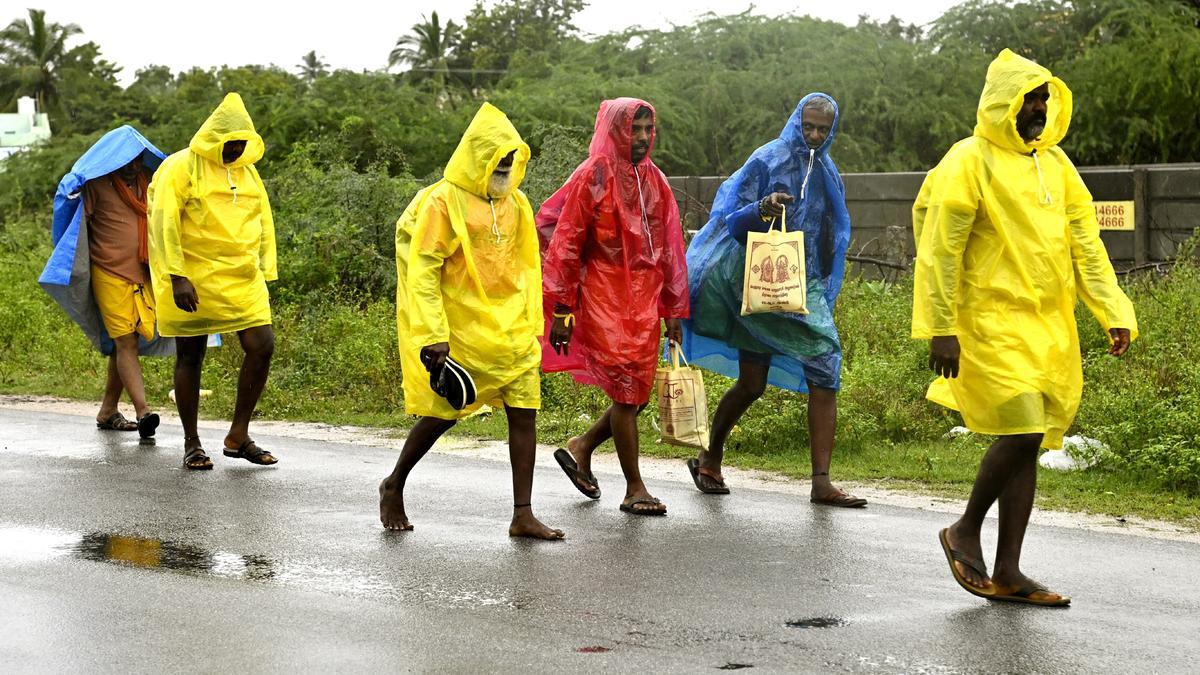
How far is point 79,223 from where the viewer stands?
36.0 feet

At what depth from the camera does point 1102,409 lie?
959cm

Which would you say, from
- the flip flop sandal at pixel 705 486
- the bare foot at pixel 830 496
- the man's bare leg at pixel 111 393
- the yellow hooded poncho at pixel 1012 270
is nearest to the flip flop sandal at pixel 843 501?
the bare foot at pixel 830 496

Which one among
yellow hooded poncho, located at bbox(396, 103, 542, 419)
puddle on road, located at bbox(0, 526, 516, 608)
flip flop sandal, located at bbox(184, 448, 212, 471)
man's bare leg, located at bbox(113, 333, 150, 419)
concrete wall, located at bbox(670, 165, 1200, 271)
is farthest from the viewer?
concrete wall, located at bbox(670, 165, 1200, 271)

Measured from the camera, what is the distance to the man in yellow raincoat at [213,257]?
31.1ft

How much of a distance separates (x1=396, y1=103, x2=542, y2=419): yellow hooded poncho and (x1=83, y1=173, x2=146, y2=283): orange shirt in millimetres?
4248

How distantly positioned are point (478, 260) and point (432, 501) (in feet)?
5.15

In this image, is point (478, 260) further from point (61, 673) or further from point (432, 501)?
point (61, 673)

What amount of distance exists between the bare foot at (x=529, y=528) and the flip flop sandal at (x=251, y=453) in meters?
2.73

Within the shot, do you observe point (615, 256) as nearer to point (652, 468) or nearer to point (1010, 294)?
point (652, 468)

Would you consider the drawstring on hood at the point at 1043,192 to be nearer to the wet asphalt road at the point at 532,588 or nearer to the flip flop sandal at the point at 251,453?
the wet asphalt road at the point at 532,588

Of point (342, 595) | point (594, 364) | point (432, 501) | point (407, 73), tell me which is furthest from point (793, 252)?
point (407, 73)

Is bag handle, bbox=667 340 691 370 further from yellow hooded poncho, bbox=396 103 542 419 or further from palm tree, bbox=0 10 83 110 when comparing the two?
palm tree, bbox=0 10 83 110

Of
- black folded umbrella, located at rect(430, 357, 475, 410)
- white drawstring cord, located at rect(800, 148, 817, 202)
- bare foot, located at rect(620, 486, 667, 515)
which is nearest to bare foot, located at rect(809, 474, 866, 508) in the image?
bare foot, located at rect(620, 486, 667, 515)

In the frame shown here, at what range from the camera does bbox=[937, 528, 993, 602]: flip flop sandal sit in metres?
5.96
